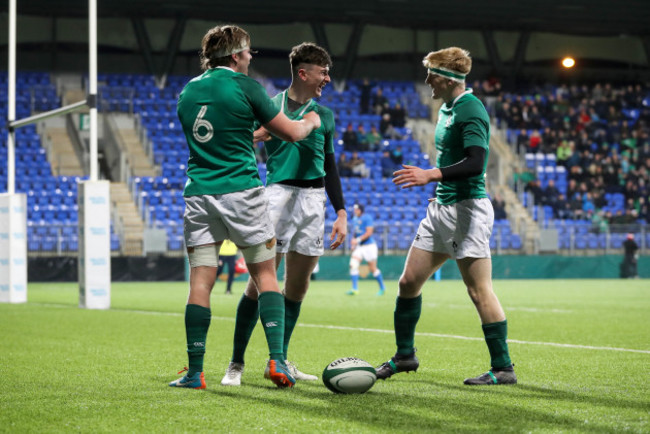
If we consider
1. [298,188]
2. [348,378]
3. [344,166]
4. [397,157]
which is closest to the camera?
[348,378]

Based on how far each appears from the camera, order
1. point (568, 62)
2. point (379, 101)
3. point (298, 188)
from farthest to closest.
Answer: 1. point (568, 62)
2. point (379, 101)
3. point (298, 188)

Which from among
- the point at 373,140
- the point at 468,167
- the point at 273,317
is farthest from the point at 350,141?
the point at 273,317

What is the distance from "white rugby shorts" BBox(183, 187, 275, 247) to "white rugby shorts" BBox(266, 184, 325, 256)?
53 centimetres

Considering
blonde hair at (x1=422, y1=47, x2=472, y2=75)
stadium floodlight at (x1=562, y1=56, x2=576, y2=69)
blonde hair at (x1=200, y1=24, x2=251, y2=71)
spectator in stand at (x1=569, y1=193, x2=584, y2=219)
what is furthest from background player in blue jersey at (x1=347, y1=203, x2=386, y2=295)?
stadium floodlight at (x1=562, y1=56, x2=576, y2=69)

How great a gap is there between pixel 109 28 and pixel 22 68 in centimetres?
350

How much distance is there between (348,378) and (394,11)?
3078 centimetres

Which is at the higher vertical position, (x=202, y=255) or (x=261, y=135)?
(x=261, y=135)

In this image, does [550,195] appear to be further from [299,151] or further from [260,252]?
[260,252]

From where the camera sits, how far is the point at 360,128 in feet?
118

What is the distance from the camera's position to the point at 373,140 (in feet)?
117

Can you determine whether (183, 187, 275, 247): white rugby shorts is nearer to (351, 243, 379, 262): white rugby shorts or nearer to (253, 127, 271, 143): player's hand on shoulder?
(253, 127, 271, 143): player's hand on shoulder

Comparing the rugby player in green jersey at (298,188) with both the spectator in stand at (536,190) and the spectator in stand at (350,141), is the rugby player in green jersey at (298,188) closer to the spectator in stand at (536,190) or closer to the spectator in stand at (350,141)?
the spectator in stand at (536,190)

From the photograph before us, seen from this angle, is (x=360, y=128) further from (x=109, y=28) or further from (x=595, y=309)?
(x=595, y=309)

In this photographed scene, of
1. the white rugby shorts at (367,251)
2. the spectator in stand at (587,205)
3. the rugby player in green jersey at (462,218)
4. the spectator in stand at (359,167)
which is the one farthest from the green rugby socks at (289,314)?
the spectator in stand at (587,205)
